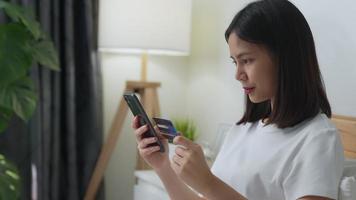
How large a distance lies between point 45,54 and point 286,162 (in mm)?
1493

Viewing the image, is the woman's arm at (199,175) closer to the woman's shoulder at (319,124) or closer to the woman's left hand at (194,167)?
the woman's left hand at (194,167)

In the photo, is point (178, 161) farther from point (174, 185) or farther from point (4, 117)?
point (4, 117)

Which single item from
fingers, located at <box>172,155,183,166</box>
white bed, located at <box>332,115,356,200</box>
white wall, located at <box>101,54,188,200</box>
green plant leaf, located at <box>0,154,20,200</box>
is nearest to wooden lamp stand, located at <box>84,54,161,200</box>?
white wall, located at <box>101,54,188,200</box>

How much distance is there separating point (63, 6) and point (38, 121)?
0.61m

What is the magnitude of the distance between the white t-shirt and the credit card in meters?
0.16

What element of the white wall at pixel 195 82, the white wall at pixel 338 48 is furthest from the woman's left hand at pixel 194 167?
the white wall at pixel 195 82

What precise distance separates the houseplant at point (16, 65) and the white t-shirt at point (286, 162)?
3.87 feet

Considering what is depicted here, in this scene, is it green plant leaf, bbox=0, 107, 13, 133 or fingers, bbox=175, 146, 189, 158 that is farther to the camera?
green plant leaf, bbox=0, 107, 13, 133

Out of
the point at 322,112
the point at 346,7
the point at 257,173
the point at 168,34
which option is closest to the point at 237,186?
the point at 257,173

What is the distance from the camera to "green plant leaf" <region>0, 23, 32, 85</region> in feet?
6.77

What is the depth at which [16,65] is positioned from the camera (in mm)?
2080

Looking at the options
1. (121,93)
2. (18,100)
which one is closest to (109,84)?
(121,93)

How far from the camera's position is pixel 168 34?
2344 millimetres

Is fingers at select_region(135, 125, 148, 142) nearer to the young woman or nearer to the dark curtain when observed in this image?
the young woman
